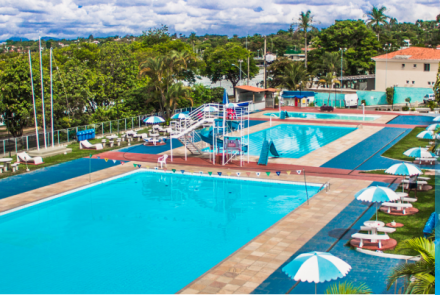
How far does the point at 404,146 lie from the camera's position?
32281mm

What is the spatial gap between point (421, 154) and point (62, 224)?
1648 cm

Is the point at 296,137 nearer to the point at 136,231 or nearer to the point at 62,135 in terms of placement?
the point at 62,135

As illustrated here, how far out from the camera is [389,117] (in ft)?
159

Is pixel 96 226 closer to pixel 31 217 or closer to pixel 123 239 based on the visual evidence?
pixel 123 239

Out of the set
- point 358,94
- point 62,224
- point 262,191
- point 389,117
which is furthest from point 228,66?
point 62,224

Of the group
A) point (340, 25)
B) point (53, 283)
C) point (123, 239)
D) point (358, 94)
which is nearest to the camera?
point (53, 283)

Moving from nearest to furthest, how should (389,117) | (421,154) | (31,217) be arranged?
(31,217)
(421,154)
(389,117)

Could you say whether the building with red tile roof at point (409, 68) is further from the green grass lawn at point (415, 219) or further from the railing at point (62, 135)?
the green grass lawn at point (415, 219)

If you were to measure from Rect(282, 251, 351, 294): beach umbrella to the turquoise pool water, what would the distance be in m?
A: 4.08

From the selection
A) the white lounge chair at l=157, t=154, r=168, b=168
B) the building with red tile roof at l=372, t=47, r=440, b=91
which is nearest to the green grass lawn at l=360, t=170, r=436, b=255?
the white lounge chair at l=157, t=154, r=168, b=168

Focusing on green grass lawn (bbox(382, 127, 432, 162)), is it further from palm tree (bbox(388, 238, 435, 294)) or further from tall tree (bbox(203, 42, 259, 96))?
tall tree (bbox(203, 42, 259, 96))

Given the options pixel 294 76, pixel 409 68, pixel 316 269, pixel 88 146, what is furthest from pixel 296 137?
pixel 409 68

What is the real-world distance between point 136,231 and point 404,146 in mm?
21430

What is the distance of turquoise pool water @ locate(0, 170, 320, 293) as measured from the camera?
1413cm
